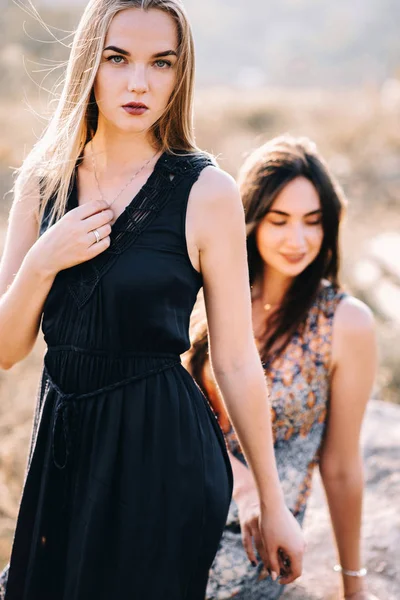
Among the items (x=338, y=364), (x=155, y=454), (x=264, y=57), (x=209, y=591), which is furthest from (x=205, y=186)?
(x=264, y=57)

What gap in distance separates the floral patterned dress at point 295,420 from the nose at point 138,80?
3.87 ft

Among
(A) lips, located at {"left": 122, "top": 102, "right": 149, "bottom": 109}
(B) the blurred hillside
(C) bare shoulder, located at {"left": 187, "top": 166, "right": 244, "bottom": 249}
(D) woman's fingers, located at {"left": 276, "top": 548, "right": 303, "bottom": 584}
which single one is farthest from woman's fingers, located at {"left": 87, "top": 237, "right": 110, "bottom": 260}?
(B) the blurred hillside

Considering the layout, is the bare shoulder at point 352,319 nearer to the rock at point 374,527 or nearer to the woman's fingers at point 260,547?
the woman's fingers at point 260,547

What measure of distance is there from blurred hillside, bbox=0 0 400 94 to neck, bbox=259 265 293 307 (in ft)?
121

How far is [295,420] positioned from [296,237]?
61cm

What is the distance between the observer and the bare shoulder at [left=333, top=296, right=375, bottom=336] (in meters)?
2.51

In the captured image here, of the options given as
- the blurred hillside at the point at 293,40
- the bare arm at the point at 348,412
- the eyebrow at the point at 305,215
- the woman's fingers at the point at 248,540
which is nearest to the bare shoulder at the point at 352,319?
the bare arm at the point at 348,412

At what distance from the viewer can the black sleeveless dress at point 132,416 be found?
5.25 feet

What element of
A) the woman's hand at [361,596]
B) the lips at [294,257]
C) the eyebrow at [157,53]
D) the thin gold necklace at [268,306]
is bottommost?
the woman's hand at [361,596]

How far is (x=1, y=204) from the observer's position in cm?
884

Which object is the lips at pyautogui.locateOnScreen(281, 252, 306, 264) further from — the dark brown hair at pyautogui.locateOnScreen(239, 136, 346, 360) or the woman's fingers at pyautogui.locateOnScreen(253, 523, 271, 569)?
the woman's fingers at pyautogui.locateOnScreen(253, 523, 271, 569)

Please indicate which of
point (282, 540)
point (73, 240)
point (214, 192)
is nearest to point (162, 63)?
point (214, 192)

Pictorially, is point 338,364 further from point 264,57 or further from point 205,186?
point 264,57

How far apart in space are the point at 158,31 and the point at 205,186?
1.18 feet
